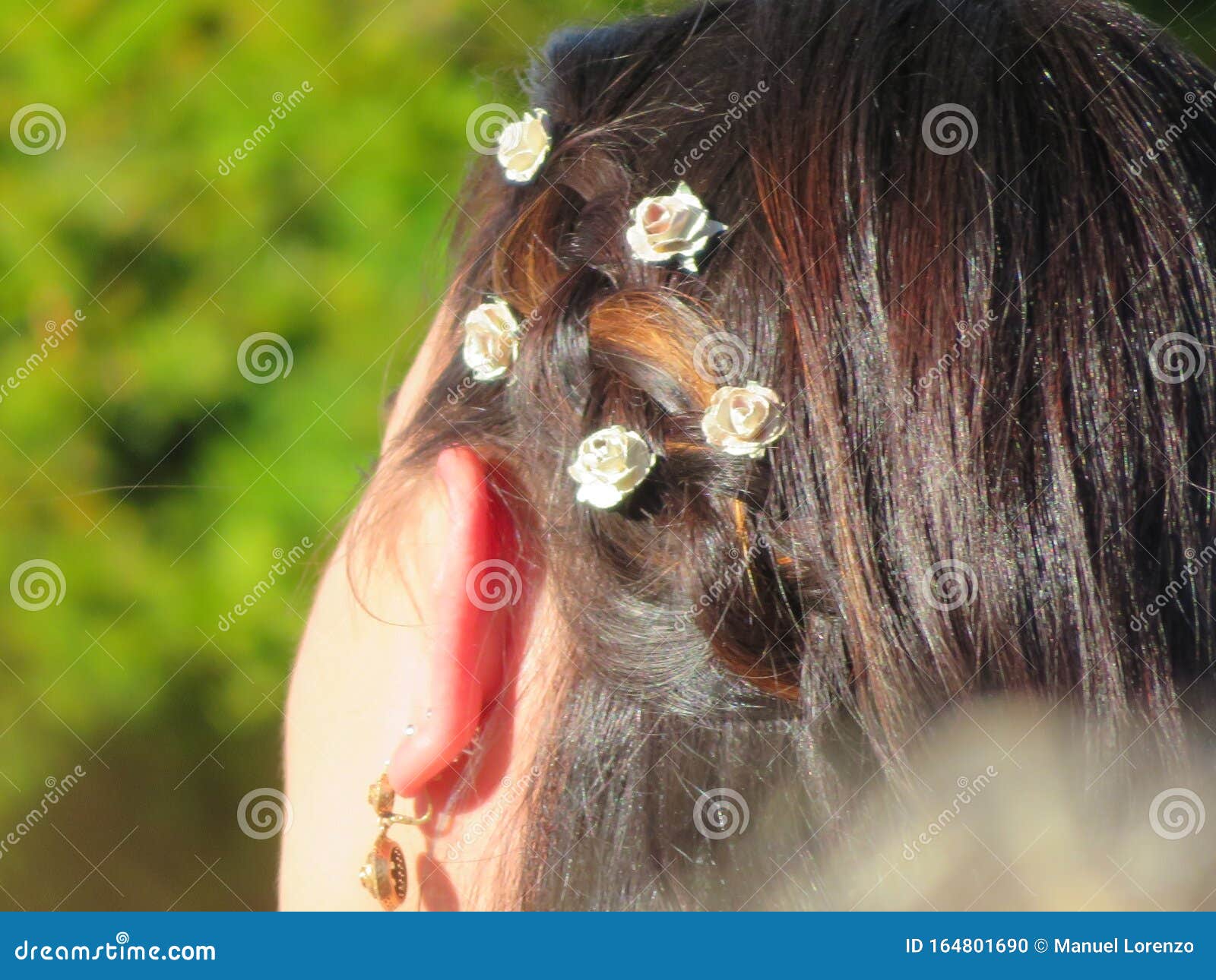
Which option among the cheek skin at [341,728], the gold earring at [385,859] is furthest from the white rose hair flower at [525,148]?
the gold earring at [385,859]

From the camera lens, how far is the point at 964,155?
88 centimetres

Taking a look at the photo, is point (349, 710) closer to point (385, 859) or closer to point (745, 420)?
point (385, 859)

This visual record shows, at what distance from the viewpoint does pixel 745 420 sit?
0.85 m

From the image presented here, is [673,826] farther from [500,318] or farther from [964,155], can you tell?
[964,155]

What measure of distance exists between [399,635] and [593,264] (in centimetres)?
35

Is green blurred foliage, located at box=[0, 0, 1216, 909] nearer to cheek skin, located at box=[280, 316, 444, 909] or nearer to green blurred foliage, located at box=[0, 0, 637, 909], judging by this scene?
green blurred foliage, located at box=[0, 0, 637, 909]

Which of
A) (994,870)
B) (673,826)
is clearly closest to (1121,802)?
(994,870)

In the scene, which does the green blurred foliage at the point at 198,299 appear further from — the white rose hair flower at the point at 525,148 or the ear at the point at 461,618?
the ear at the point at 461,618

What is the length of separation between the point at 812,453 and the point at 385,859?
1.61ft

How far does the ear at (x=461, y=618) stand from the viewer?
0.94 meters

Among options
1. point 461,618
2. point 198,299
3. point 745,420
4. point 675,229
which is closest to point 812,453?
point 745,420

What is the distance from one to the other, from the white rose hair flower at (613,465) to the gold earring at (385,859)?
31 cm

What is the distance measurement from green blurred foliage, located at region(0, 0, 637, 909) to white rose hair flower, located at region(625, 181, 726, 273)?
80 centimetres

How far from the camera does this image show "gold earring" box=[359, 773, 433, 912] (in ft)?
3.21
